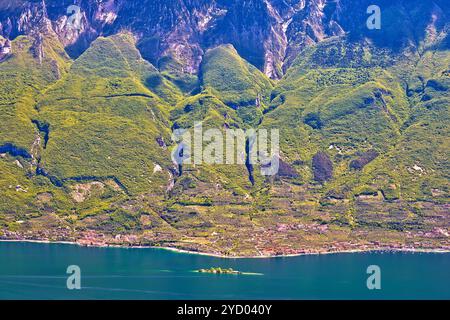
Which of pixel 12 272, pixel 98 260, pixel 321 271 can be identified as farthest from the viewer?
pixel 98 260

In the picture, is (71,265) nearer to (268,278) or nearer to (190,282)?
(190,282)

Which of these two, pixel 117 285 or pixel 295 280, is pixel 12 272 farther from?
pixel 295 280

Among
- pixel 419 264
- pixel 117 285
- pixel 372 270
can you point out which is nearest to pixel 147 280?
pixel 117 285

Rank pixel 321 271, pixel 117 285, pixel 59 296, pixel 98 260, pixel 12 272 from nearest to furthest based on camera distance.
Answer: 1. pixel 59 296
2. pixel 117 285
3. pixel 12 272
4. pixel 321 271
5. pixel 98 260

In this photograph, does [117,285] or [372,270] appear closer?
[117,285]

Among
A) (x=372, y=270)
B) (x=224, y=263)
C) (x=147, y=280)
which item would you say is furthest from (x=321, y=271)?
(x=147, y=280)

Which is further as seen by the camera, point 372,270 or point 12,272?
point 372,270
